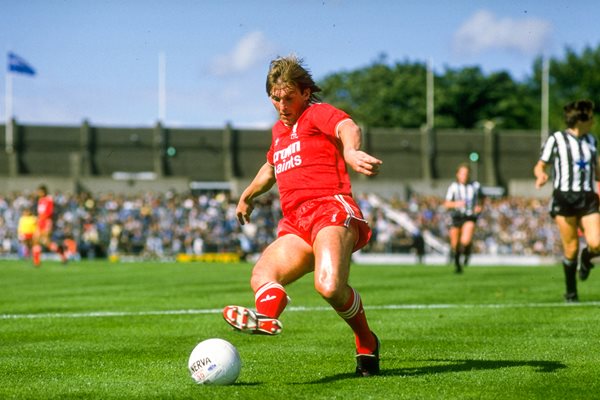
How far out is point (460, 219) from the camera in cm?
2308

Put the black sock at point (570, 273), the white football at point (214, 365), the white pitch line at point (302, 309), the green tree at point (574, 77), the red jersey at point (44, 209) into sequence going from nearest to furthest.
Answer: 1. the white football at point (214, 365)
2. the white pitch line at point (302, 309)
3. the black sock at point (570, 273)
4. the red jersey at point (44, 209)
5. the green tree at point (574, 77)

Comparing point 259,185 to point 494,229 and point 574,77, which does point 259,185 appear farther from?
point 574,77

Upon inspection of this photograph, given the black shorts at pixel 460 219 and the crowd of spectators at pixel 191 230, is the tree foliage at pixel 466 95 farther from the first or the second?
the black shorts at pixel 460 219

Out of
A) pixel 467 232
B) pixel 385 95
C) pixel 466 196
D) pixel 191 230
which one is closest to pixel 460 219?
pixel 467 232

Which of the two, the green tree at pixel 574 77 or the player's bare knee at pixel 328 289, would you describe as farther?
the green tree at pixel 574 77

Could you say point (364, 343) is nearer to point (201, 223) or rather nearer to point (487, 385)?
point (487, 385)

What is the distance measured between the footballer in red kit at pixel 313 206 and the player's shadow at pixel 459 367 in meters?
0.22

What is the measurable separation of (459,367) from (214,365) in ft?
6.35

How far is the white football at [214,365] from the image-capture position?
618cm

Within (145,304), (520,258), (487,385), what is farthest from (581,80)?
(487,385)

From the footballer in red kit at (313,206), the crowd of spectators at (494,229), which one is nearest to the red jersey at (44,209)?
the crowd of spectators at (494,229)

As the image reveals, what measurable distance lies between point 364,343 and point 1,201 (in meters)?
40.7

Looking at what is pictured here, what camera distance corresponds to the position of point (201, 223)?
4316 centimetres

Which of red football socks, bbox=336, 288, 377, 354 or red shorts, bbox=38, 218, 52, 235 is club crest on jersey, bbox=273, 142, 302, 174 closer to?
red football socks, bbox=336, 288, 377, 354
